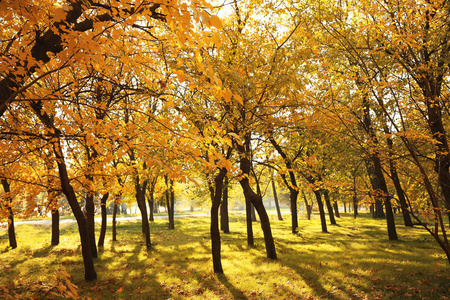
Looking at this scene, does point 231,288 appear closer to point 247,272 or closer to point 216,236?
point 247,272

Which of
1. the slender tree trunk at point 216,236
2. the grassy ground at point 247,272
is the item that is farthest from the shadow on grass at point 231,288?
the slender tree trunk at point 216,236

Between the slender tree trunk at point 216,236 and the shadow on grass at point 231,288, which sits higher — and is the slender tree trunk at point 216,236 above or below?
above

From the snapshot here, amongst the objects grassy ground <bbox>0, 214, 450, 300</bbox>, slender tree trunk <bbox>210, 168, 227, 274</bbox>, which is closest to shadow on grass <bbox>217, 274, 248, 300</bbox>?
grassy ground <bbox>0, 214, 450, 300</bbox>

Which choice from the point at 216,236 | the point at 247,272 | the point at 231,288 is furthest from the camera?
the point at 216,236

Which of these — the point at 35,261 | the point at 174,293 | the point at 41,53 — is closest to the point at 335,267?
the point at 174,293

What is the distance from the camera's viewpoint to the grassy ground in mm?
6789

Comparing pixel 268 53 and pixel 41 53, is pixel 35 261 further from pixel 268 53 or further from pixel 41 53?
pixel 268 53

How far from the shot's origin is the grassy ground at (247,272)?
22.3 ft

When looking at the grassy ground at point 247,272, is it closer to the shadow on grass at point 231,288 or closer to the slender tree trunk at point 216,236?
the shadow on grass at point 231,288

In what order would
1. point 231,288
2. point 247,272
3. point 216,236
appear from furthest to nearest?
point 216,236 < point 247,272 < point 231,288

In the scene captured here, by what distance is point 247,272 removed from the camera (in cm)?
860

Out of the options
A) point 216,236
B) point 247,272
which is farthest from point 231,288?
point 216,236

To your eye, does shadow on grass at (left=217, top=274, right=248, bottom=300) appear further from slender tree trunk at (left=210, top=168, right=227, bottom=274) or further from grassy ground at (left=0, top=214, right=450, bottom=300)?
slender tree trunk at (left=210, top=168, right=227, bottom=274)

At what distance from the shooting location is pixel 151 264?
33.8ft
